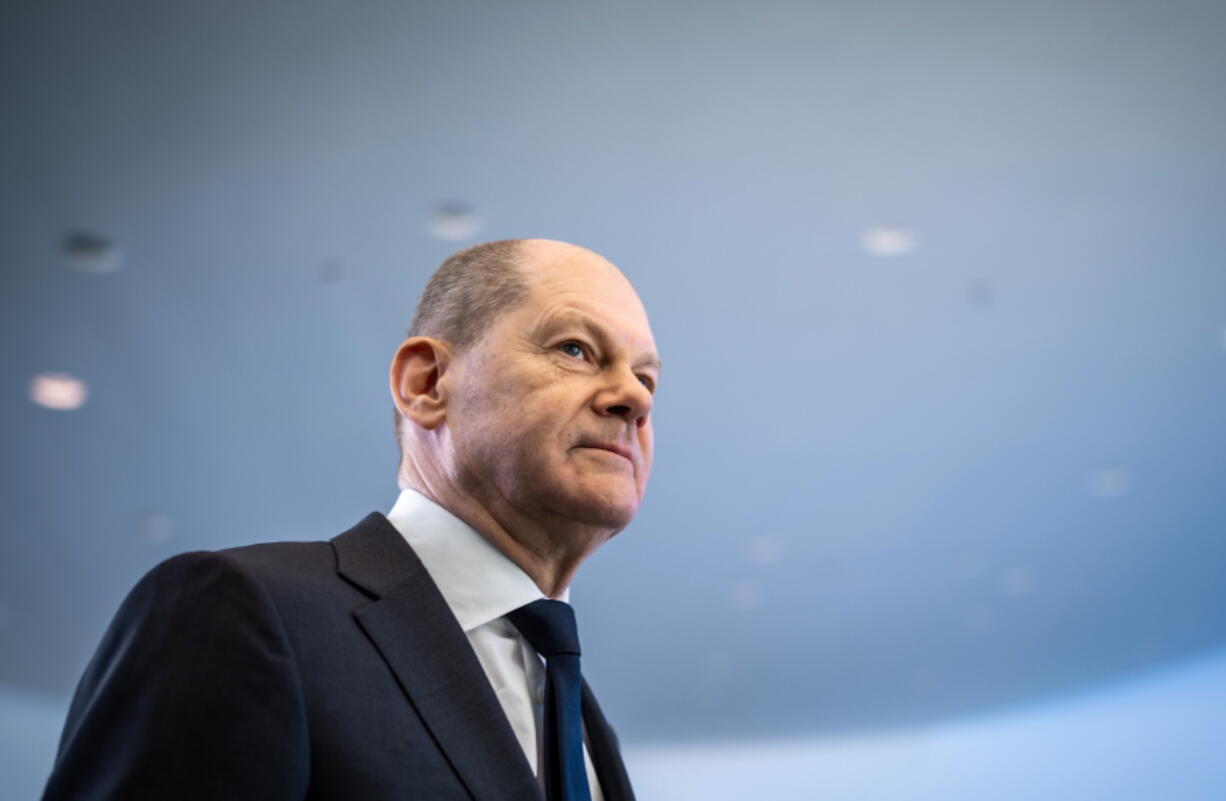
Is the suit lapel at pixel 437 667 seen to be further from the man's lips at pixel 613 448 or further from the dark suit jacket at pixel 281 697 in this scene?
the man's lips at pixel 613 448

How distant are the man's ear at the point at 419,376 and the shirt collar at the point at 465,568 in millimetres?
121

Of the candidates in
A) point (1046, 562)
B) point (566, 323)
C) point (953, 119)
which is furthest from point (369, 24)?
point (1046, 562)

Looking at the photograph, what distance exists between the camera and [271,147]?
3.29m

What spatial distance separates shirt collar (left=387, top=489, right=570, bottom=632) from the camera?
3.91 feet

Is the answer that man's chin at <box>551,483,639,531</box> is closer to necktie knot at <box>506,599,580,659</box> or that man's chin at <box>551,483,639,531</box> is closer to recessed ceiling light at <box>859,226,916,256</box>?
necktie knot at <box>506,599,580,659</box>

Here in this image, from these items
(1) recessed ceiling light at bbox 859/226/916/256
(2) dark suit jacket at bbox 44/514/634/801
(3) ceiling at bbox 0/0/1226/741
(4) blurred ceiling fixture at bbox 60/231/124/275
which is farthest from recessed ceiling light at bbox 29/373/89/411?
(2) dark suit jacket at bbox 44/514/634/801

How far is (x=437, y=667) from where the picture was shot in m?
1.08

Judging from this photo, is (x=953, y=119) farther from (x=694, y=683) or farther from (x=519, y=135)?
(x=694, y=683)

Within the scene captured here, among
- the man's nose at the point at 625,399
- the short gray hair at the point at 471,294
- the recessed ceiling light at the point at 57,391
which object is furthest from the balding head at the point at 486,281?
the recessed ceiling light at the point at 57,391

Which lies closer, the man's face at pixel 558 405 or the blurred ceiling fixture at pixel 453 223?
the man's face at pixel 558 405

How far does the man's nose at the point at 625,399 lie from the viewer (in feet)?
4.24

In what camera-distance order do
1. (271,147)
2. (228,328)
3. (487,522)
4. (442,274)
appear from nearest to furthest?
(487,522)
(442,274)
(271,147)
(228,328)

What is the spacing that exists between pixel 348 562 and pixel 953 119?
2635 millimetres

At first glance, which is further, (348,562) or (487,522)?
(487,522)
